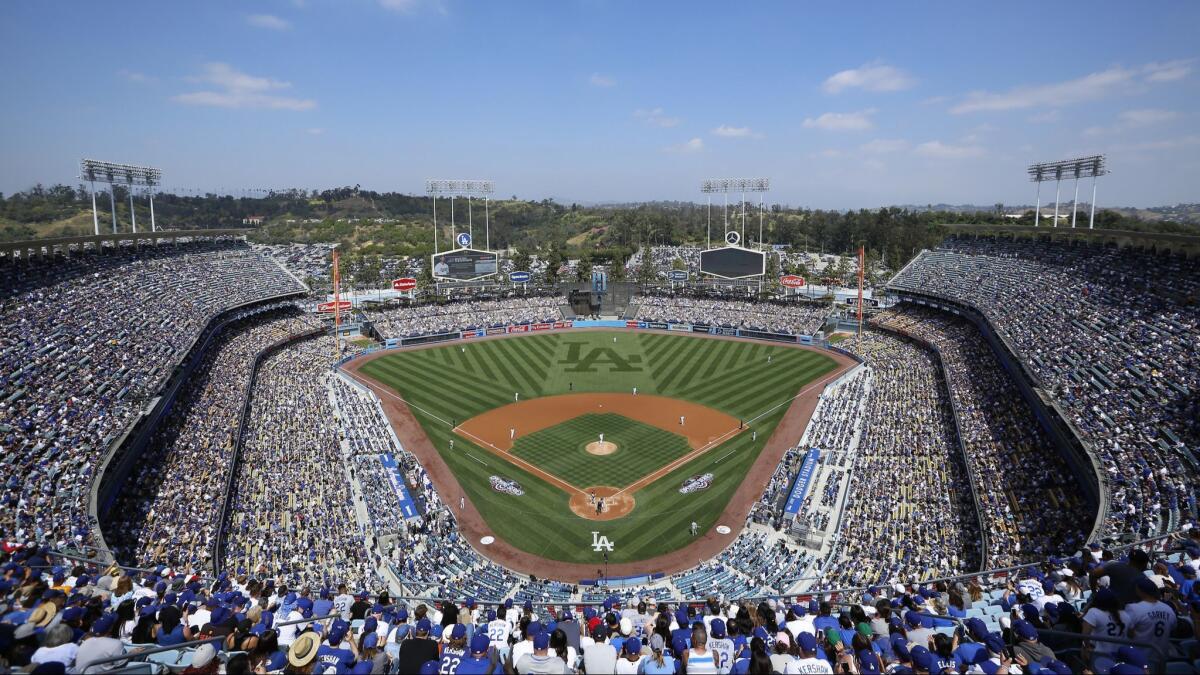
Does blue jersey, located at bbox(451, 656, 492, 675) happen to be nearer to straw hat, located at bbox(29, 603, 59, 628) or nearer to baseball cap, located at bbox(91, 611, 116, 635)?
baseball cap, located at bbox(91, 611, 116, 635)

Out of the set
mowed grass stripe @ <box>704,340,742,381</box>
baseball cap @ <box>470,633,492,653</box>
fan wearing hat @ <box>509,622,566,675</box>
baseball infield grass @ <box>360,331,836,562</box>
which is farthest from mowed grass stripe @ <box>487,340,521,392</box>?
fan wearing hat @ <box>509,622,566,675</box>

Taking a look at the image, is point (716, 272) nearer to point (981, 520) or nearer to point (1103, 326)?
point (1103, 326)

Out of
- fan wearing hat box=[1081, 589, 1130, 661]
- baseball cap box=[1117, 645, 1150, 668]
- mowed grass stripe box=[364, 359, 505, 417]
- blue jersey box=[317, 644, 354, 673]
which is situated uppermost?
baseball cap box=[1117, 645, 1150, 668]

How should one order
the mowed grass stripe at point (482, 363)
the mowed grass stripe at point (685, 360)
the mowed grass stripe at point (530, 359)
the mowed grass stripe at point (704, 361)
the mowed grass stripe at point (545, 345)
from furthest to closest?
the mowed grass stripe at point (545, 345) < the mowed grass stripe at point (482, 363) < the mowed grass stripe at point (530, 359) < the mowed grass stripe at point (704, 361) < the mowed grass stripe at point (685, 360)

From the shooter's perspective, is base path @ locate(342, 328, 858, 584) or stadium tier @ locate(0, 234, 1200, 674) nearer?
stadium tier @ locate(0, 234, 1200, 674)

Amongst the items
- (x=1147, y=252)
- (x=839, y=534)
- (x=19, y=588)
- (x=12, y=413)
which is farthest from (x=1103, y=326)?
(x=12, y=413)

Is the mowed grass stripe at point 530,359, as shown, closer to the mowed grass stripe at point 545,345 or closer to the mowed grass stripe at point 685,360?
the mowed grass stripe at point 545,345

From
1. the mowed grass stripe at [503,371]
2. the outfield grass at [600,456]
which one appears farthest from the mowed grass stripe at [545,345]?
the outfield grass at [600,456]
